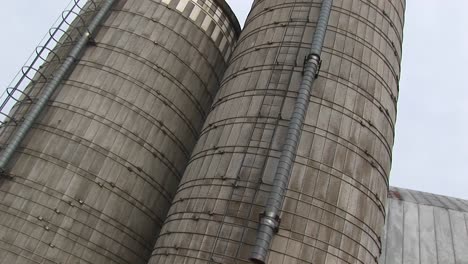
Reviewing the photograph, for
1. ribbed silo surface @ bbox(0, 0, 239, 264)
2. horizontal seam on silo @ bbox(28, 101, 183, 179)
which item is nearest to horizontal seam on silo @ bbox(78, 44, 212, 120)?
ribbed silo surface @ bbox(0, 0, 239, 264)

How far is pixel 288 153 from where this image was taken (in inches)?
793

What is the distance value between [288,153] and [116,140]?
Result: 11.7 metres

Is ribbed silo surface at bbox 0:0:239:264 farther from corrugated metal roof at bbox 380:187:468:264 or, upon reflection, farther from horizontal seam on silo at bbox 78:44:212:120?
corrugated metal roof at bbox 380:187:468:264

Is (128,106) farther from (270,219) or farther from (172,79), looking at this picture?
(270,219)

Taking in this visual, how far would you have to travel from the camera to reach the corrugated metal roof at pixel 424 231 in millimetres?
31406

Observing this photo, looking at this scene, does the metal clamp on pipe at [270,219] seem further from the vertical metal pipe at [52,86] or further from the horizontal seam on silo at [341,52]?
the vertical metal pipe at [52,86]

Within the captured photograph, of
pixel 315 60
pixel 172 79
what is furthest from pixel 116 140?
pixel 315 60

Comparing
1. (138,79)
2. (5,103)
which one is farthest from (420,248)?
(5,103)

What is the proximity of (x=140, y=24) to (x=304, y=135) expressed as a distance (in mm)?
15461

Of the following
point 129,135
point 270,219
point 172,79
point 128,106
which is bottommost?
point 270,219

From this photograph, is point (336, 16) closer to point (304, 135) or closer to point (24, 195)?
point (304, 135)

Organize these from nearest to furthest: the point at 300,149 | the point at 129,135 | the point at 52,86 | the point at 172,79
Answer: the point at 300,149
the point at 52,86
the point at 129,135
the point at 172,79

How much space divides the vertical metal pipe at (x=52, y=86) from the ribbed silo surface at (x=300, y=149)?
384 inches

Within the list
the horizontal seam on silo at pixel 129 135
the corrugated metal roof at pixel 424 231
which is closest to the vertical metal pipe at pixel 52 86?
the horizontal seam on silo at pixel 129 135
